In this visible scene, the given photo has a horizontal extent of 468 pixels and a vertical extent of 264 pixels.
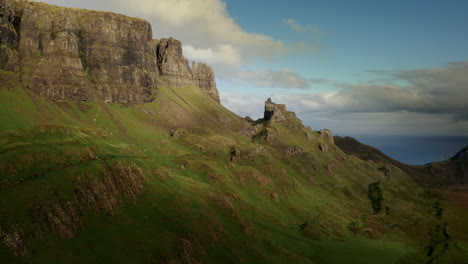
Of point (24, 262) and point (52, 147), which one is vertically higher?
point (52, 147)

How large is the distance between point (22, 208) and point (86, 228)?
908 inches

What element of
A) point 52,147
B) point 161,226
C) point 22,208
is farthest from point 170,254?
point 52,147

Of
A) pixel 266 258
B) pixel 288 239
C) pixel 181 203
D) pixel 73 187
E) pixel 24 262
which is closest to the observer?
pixel 24 262

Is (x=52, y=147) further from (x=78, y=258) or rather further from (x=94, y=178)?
(x=78, y=258)

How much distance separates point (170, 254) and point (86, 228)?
114 feet

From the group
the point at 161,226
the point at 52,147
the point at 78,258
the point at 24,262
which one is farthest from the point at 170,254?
the point at 52,147

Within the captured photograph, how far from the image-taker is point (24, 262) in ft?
286

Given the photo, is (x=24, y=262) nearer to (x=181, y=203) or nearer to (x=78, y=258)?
(x=78, y=258)

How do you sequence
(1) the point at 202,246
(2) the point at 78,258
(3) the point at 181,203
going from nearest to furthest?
(2) the point at 78,258
(1) the point at 202,246
(3) the point at 181,203

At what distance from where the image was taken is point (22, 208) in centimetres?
10106

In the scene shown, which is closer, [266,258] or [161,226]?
[161,226]

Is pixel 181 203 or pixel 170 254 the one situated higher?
pixel 181 203

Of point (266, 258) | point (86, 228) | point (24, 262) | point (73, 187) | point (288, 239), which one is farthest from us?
point (288, 239)

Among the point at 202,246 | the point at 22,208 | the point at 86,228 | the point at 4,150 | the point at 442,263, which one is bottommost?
the point at 442,263
